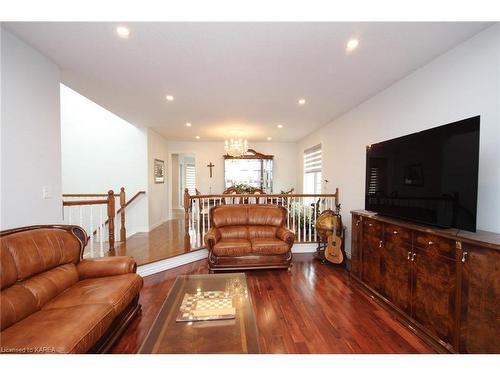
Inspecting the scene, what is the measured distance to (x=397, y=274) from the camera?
224 centimetres

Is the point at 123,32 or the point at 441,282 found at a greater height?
the point at 123,32

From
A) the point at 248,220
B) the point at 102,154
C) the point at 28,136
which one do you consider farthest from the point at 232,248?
the point at 102,154

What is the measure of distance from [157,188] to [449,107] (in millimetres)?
6079

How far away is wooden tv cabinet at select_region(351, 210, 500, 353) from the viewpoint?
4.83 feet

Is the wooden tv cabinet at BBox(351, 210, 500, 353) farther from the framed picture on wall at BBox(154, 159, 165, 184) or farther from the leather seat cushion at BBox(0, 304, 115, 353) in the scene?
the framed picture on wall at BBox(154, 159, 165, 184)

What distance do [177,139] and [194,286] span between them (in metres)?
5.75

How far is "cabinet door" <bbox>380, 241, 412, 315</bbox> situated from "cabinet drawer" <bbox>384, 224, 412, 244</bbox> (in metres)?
0.03

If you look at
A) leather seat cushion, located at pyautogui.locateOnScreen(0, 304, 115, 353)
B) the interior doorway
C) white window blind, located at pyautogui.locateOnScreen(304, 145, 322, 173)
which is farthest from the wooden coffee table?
the interior doorway

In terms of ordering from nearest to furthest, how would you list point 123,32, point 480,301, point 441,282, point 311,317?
point 480,301
point 441,282
point 123,32
point 311,317

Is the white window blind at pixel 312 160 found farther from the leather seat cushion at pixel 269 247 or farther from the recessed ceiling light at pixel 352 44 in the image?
the recessed ceiling light at pixel 352 44

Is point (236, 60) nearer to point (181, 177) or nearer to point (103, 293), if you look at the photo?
point (103, 293)

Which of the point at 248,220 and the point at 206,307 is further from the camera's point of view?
the point at 248,220

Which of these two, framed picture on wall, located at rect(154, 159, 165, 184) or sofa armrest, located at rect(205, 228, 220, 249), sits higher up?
framed picture on wall, located at rect(154, 159, 165, 184)
